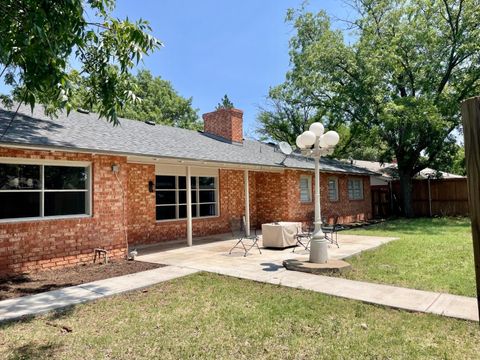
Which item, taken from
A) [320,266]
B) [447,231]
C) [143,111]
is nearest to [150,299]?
[320,266]

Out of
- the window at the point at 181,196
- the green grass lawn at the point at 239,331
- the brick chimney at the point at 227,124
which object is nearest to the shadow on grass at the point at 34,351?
the green grass lawn at the point at 239,331

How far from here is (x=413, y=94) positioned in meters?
20.5

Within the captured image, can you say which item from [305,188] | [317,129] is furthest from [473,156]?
[305,188]

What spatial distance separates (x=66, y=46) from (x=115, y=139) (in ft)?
18.3

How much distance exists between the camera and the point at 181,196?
13219 millimetres

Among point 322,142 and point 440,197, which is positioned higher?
point 322,142

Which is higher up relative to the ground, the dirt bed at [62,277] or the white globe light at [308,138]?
the white globe light at [308,138]

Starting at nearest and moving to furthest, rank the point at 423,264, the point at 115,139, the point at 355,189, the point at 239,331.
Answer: the point at 239,331, the point at 423,264, the point at 115,139, the point at 355,189

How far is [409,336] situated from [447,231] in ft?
38.7

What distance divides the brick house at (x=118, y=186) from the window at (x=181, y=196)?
4cm

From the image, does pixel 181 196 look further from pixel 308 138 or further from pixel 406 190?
pixel 406 190

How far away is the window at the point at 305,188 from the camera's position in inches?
658

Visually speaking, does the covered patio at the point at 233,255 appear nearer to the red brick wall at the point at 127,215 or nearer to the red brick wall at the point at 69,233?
the red brick wall at the point at 127,215

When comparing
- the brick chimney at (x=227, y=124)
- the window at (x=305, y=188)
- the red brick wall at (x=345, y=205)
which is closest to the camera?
the window at (x=305, y=188)
